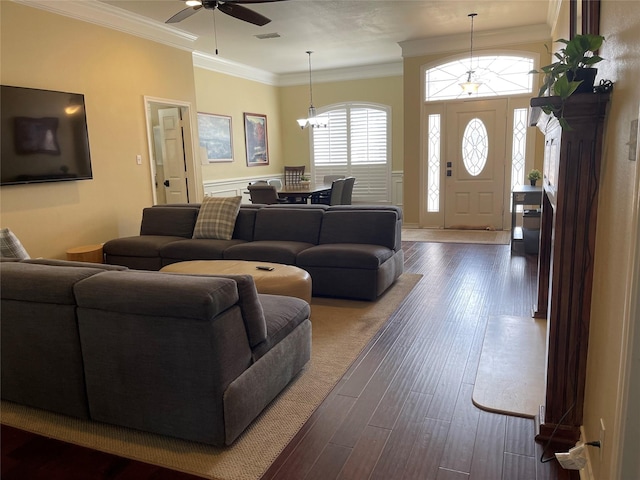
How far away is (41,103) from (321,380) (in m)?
4.15

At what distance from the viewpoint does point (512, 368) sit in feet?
9.02

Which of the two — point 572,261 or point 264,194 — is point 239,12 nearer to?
point 264,194

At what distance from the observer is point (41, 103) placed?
4.66 metres

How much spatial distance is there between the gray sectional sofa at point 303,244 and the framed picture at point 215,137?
8.80 ft

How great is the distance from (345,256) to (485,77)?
4917 millimetres

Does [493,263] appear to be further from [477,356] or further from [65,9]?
[65,9]

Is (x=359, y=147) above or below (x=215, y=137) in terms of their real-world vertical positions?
below

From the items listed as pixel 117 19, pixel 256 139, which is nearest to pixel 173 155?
pixel 117 19

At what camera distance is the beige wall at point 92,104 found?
178 inches

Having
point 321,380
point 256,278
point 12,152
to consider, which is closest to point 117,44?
point 12,152

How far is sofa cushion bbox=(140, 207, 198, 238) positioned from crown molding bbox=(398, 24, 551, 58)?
4648 millimetres

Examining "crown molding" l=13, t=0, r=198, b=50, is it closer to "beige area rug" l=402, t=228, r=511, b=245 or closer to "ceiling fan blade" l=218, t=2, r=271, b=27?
"ceiling fan blade" l=218, t=2, r=271, b=27

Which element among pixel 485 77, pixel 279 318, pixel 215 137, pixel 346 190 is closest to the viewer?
pixel 279 318

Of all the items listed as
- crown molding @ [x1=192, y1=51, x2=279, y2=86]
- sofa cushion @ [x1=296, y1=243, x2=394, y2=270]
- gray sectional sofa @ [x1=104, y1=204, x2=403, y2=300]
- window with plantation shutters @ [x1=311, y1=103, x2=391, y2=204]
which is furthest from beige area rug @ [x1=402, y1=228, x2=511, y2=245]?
crown molding @ [x1=192, y1=51, x2=279, y2=86]
